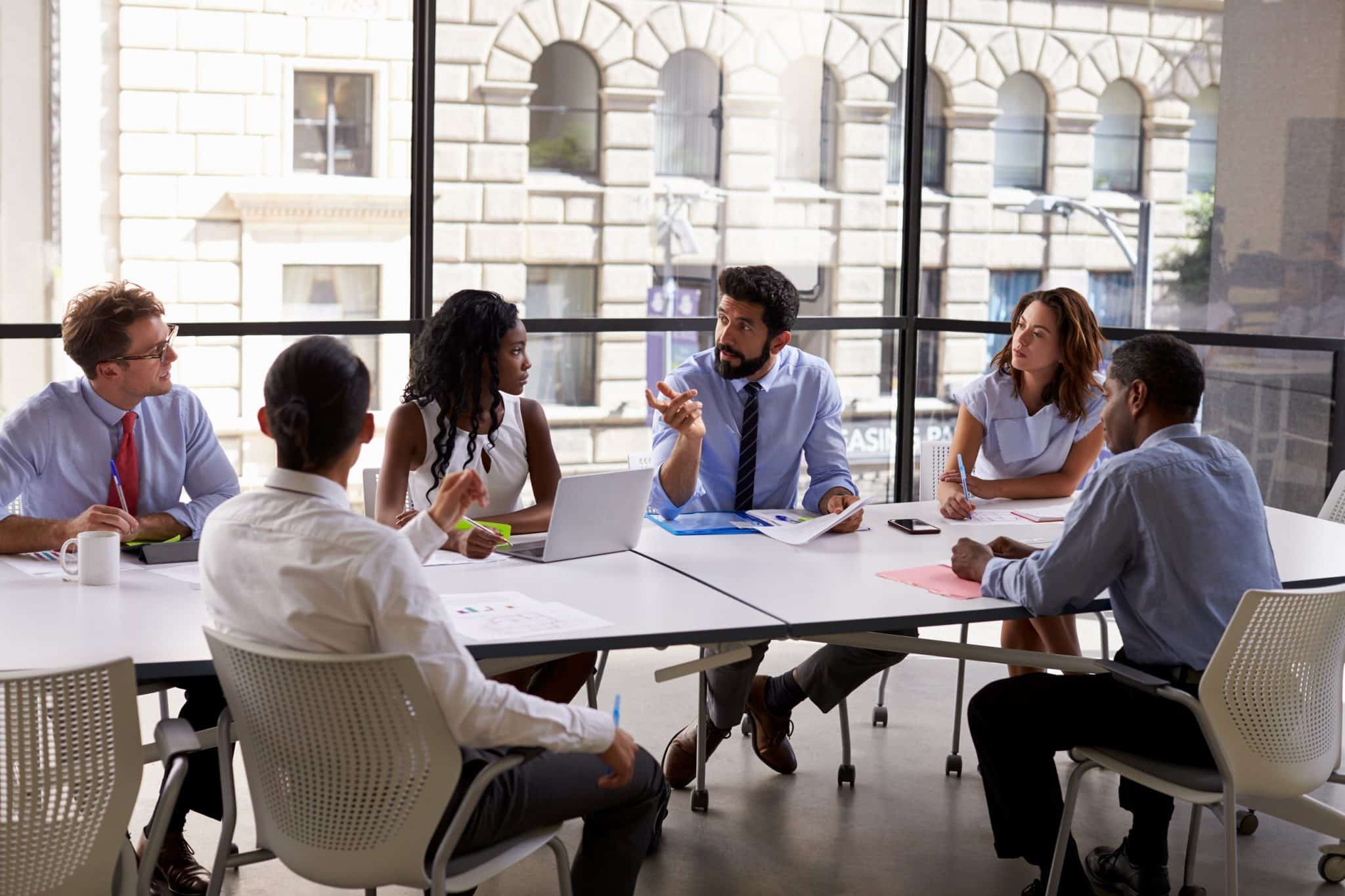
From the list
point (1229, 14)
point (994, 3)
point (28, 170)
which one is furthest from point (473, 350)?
point (994, 3)

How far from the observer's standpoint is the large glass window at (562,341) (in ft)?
21.9

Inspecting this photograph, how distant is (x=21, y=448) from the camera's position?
122 inches

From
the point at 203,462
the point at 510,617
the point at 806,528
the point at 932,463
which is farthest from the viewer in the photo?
the point at 932,463

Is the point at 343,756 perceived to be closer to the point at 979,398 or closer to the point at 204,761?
the point at 204,761

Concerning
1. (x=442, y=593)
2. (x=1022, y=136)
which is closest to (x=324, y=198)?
(x=1022, y=136)

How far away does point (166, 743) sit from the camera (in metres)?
2.13

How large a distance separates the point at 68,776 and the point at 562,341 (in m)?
4.94

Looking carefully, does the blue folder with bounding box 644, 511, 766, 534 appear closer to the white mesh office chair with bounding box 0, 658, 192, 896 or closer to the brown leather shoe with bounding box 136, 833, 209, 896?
the brown leather shoe with bounding box 136, 833, 209, 896

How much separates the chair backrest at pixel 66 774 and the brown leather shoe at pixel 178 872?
3.27 ft

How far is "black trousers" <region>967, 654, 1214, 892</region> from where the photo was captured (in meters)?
2.72

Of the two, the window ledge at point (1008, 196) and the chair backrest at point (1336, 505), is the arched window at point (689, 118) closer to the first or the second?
the window ledge at point (1008, 196)

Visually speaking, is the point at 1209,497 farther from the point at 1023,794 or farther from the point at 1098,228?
the point at 1098,228

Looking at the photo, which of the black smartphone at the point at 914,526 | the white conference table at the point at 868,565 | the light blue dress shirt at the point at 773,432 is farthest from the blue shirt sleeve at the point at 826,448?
the black smartphone at the point at 914,526

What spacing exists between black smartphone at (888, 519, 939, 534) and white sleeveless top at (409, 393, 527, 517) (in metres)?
0.99
